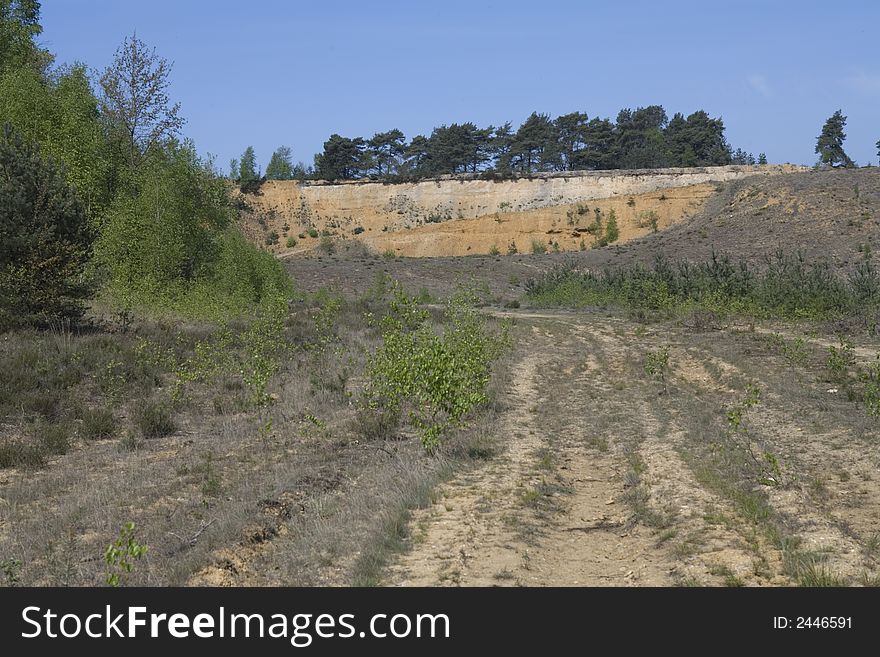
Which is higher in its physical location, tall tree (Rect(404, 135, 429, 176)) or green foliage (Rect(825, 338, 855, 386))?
tall tree (Rect(404, 135, 429, 176))

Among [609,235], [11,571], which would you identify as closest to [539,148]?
[609,235]

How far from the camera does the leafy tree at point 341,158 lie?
9762 centimetres

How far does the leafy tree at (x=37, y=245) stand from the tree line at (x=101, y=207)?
28 millimetres

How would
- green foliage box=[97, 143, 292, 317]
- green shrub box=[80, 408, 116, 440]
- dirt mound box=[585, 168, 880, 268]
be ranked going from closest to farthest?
green shrub box=[80, 408, 116, 440] → green foliage box=[97, 143, 292, 317] → dirt mound box=[585, 168, 880, 268]

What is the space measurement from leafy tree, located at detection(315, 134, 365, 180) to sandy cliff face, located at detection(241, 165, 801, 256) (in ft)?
37.2

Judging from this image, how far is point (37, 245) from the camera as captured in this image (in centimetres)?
1925

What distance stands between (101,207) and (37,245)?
11.7 m

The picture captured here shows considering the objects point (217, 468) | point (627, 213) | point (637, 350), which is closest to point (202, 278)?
point (637, 350)

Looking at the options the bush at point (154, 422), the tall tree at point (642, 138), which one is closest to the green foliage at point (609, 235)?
the tall tree at point (642, 138)

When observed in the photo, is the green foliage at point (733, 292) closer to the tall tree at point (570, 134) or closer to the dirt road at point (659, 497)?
the dirt road at point (659, 497)

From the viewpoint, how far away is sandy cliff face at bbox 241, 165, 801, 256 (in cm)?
7238

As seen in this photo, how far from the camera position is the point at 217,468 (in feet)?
36.1

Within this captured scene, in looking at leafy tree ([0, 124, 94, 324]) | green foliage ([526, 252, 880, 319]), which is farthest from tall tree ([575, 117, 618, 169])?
leafy tree ([0, 124, 94, 324])

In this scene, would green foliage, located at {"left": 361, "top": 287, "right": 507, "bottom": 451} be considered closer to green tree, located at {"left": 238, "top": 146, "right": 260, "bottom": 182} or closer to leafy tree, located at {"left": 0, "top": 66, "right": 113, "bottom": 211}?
leafy tree, located at {"left": 0, "top": 66, "right": 113, "bottom": 211}
